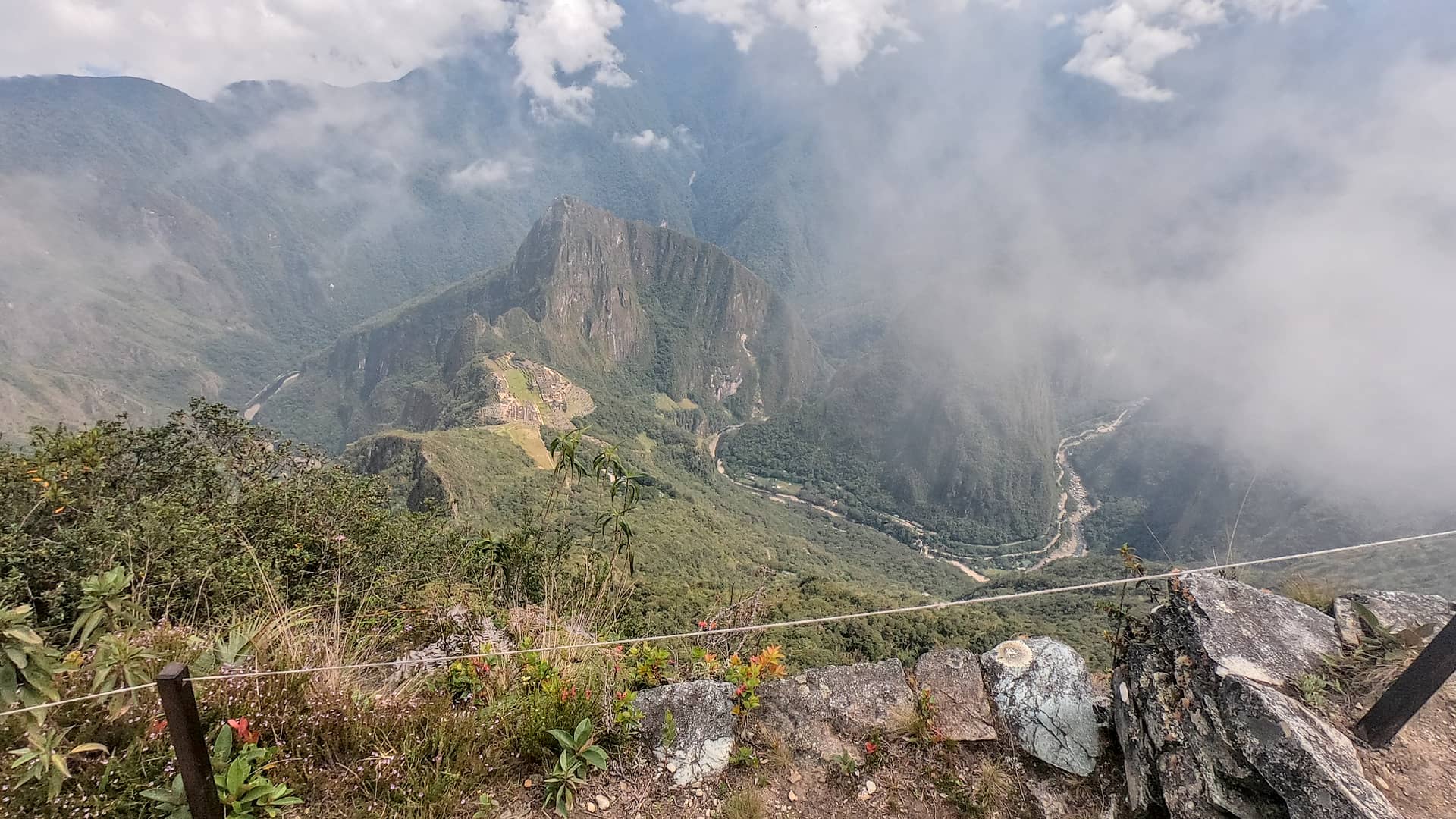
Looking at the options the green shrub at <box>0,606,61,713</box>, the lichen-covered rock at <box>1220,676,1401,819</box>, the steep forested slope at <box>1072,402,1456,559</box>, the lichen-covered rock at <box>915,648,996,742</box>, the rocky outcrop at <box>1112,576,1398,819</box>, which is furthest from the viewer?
the steep forested slope at <box>1072,402,1456,559</box>

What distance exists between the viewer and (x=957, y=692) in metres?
5.01

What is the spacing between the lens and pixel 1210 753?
3340mm

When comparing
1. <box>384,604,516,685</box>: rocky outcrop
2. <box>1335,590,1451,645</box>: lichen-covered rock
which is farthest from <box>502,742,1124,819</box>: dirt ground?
<box>1335,590,1451,645</box>: lichen-covered rock

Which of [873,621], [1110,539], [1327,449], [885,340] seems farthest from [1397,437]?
[873,621]

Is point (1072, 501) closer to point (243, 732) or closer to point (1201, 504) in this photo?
point (1201, 504)

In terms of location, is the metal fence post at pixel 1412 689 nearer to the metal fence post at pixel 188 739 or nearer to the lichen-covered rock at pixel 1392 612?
the lichen-covered rock at pixel 1392 612

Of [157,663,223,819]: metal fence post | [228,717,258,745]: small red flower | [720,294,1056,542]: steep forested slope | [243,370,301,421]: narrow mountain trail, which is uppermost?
[157,663,223,819]: metal fence post

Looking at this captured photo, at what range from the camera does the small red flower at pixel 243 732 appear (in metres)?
3.05

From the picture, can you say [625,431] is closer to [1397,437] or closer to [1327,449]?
[1327,449]

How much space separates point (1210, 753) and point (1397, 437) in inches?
6794

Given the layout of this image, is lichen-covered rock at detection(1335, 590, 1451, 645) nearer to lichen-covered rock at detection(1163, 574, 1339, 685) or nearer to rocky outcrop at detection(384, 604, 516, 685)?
lichen-covered rock at detection(1163, 574, 1339, 685)

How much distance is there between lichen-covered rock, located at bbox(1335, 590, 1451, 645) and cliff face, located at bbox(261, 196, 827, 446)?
422 feet

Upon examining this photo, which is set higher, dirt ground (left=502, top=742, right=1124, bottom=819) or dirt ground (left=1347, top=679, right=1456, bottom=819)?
dirt ground (left=1347, top=679, right=1456, bottom=819)

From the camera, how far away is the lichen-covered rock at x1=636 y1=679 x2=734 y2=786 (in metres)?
4.27
